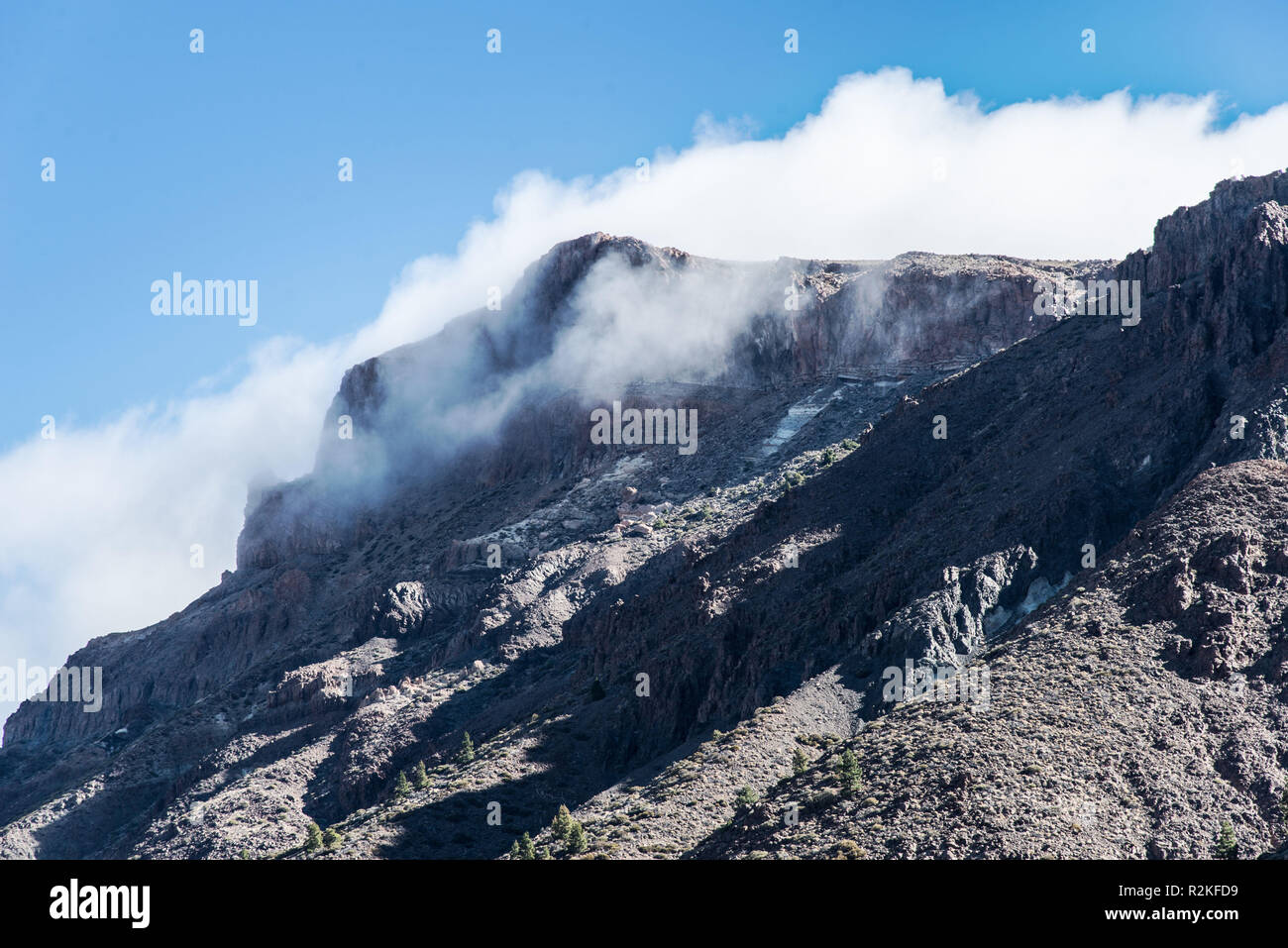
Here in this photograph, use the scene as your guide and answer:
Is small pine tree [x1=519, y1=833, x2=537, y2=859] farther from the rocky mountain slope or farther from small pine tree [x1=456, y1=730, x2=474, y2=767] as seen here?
small pine tree [x1=456, y1=730, x2=474, y2=767]

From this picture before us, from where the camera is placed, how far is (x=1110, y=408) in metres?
96.5

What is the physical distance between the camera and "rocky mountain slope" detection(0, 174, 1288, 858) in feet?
220

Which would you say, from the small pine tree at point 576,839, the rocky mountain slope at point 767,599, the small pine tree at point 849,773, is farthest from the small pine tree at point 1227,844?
the small pine tree at point 576,839

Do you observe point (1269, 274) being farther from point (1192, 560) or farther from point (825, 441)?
point (825, 441)

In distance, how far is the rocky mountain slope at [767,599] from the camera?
6712cm

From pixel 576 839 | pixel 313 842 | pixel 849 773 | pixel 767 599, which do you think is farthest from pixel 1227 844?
pixel 313 842

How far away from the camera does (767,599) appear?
93812 mm

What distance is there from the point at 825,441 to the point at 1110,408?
147 ft

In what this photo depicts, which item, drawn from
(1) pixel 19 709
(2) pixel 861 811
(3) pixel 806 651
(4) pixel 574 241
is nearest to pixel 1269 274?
(3) pixel 806 651

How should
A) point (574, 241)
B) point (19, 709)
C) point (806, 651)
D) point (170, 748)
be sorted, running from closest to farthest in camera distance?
point (806, 651), point (170, 748), point (19, 709), point (574, 241)

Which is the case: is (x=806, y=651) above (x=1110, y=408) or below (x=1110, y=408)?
below

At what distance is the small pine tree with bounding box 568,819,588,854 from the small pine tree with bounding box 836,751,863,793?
1073 centimetres

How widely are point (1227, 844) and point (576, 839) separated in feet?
81.8

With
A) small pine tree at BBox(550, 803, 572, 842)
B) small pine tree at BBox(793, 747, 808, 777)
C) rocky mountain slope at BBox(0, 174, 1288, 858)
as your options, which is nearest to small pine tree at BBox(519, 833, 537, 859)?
rocky mountain slope at BBox(0, 174, 1288, 858)
